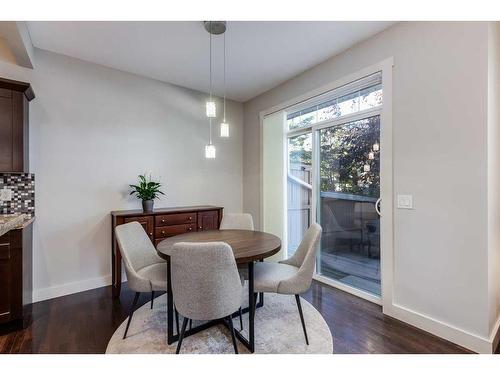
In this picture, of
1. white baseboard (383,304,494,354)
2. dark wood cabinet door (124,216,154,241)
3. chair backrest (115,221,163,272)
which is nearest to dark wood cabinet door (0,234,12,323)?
chair backrest (115,221,163,272)

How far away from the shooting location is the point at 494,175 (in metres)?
1.89

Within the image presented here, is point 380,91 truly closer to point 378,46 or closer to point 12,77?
point 378,46

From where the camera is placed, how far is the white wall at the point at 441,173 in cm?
A: 184

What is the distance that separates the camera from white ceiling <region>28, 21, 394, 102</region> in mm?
2348

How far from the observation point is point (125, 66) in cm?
312

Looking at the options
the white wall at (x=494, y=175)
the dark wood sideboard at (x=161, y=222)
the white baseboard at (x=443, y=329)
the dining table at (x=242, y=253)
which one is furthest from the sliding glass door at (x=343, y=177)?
the dark wood sideboard at (x=161, y=222)

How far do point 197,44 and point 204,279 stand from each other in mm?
2388

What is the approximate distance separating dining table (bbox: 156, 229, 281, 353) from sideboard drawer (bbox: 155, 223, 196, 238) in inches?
31.9

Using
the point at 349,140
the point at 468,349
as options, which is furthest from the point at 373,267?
the point at 349,140

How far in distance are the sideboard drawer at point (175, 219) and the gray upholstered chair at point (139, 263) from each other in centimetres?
61

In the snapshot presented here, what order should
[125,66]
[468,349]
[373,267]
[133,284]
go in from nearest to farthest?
[468,349]
[133,284]
[373,267]
[125,66]
